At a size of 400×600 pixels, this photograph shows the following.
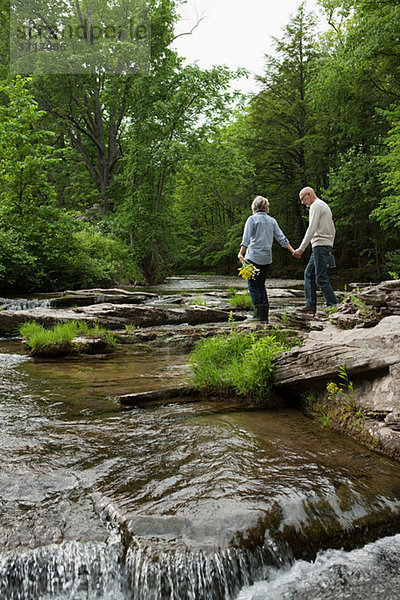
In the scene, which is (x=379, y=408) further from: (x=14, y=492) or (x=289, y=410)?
(x=14, y=492)

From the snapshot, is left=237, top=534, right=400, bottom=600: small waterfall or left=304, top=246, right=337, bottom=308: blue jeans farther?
left=304, top=246, right=337, bottom=308: blue jeans

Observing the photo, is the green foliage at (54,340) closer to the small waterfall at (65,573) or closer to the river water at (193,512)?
the river water at (193,512)

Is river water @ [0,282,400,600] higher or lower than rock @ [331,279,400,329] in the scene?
lower

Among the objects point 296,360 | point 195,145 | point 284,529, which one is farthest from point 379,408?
point 195,145

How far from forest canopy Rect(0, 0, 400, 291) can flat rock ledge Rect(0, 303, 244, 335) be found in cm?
471

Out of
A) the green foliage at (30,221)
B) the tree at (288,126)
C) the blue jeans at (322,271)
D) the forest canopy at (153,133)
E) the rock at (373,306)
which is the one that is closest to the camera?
the rock at (373,306)

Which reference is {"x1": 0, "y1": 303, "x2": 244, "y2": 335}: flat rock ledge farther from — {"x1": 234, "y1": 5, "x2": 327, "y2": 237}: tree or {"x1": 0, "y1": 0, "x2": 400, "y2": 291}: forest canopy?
{"x1": 234, "y1": 5, "x2": 327, "y2": 237}: tree

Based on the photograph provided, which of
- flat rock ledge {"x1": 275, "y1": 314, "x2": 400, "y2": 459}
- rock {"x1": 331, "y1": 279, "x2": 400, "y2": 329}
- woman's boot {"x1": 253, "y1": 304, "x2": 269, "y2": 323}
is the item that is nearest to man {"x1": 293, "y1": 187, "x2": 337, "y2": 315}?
woman's boot {"x1": 253, "y1": 304, "x2": 269, "y2": 323}

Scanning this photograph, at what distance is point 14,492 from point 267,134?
3140cm

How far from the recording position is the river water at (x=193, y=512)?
84.3 inches

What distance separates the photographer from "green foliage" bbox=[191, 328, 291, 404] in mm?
4473

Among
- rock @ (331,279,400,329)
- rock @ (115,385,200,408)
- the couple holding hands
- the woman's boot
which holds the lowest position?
rock @ (115,385,200,408)

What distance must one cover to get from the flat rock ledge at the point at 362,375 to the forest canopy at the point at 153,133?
37.6 feet
